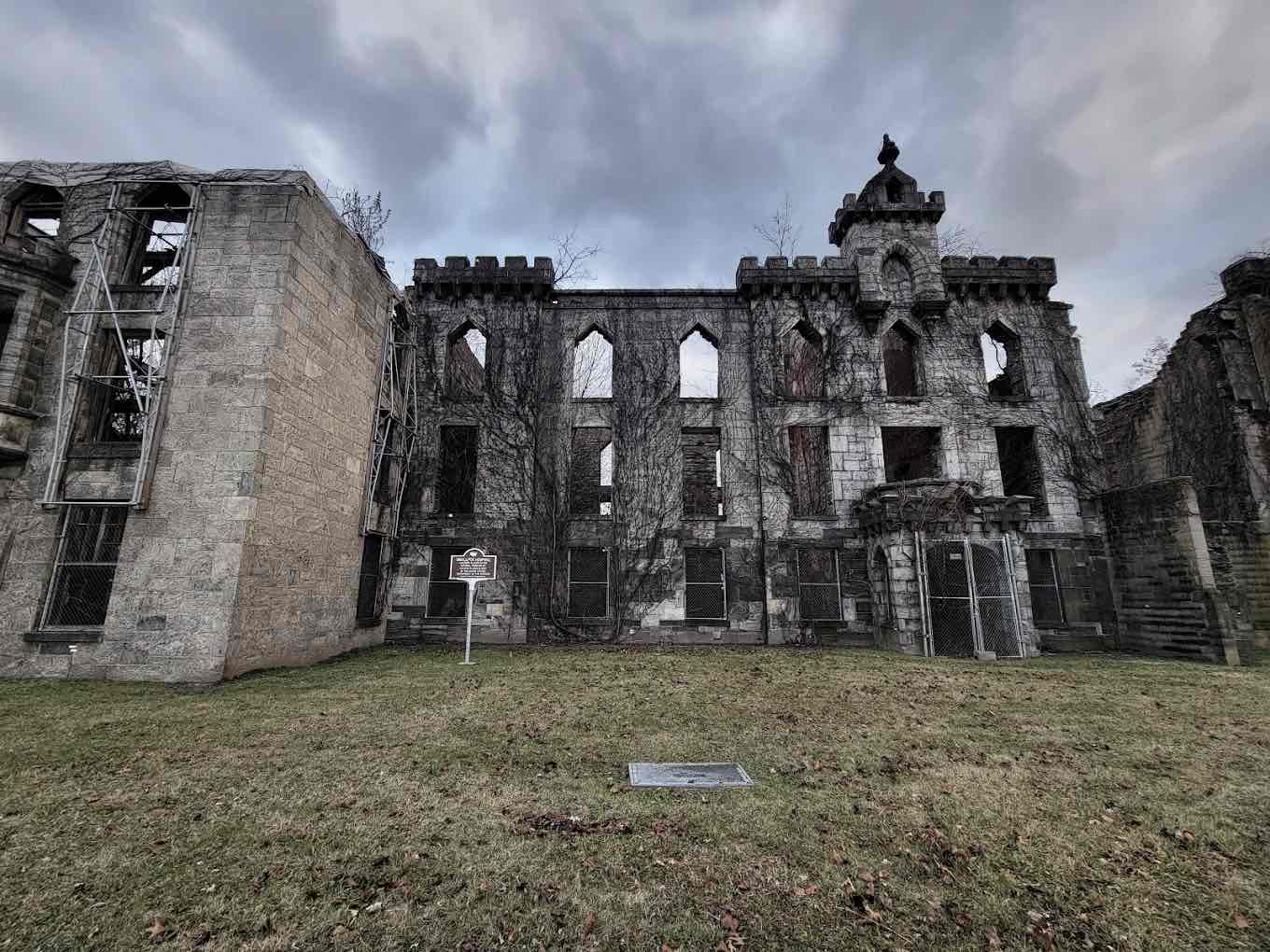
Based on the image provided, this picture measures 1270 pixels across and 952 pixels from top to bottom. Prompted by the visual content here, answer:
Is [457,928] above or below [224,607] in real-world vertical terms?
below

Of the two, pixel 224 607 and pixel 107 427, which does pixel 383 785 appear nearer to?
pixel 224 607

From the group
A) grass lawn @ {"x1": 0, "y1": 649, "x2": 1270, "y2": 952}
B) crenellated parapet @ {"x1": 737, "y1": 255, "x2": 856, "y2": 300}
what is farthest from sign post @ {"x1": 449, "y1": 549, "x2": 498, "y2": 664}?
crenellated parapet @ {"x1": 737, "y1": 255, "x2": 856, "y2": 300}

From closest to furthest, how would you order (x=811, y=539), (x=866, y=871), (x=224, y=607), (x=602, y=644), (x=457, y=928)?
(x=457, y=928)
(x=866, y=871)
(x=224, y=607)
(x=602, y=644)
(x=811, y=539)

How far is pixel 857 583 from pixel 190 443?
16871 mm

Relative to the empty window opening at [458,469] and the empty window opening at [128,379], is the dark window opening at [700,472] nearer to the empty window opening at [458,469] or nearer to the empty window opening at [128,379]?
the empty window opening at [458,469]

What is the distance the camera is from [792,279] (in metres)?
17.9

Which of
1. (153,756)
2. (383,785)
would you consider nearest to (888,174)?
(383,785)

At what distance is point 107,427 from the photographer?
11211mm

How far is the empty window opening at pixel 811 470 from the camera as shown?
1694 centimetres

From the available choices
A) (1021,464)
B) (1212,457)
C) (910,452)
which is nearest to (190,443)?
(910,452)

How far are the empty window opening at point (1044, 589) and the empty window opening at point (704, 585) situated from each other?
904 cm

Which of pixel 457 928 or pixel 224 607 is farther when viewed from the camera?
pixel 224 607

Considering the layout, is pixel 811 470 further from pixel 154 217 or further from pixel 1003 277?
pixel 154 217

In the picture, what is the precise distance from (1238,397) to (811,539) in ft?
47.8
